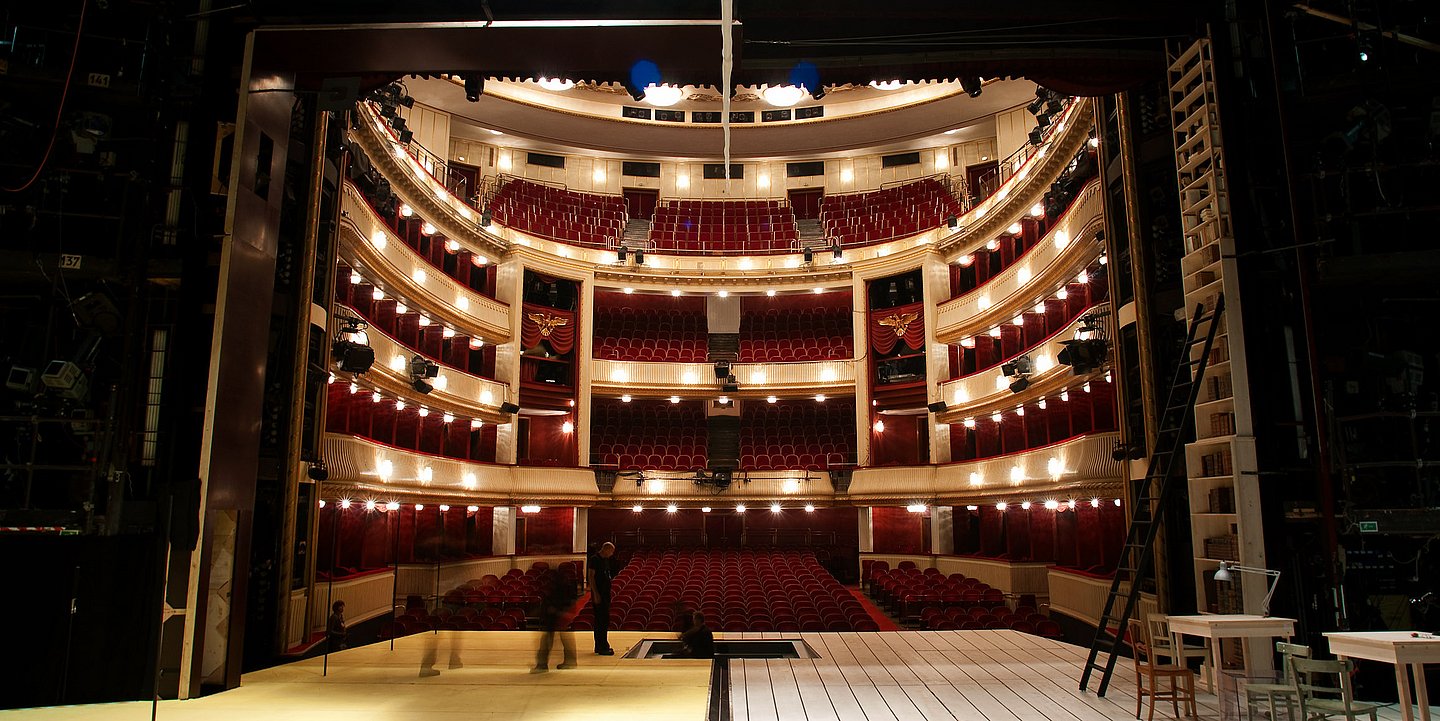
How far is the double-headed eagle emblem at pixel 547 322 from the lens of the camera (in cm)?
2629

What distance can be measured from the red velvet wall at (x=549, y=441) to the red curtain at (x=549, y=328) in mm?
2312

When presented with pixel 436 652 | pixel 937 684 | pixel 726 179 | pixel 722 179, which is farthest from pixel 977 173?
pixel 436 652

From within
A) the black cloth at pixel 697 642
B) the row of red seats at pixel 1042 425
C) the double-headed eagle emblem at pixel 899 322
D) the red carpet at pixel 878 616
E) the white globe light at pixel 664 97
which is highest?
the white globe light at pixel 664 97

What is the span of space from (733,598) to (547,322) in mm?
13363

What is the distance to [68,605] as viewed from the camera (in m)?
7.76

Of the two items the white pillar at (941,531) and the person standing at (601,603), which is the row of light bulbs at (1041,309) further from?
the person standing at (601,603)

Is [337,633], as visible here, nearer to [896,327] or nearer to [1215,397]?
[1215,397]

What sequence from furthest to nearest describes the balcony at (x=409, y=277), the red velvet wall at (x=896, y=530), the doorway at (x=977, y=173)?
the doorway at (x=977, y=173), the red velvet wall at (x=896, y=530), the balcony at (x=409, y=277)

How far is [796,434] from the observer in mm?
28766

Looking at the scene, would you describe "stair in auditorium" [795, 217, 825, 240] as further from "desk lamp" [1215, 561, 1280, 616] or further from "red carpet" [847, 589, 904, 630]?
"desk lamp" [1215, 561, 1280, 616]

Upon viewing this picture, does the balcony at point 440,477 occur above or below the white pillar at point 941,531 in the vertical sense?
above

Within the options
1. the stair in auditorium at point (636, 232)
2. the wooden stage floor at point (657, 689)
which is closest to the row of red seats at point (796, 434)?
the stair in auditorium at point (636, 232)

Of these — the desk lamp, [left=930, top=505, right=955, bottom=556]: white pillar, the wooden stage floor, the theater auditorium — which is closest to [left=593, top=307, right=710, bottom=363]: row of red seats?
[left=930, top=505, right=955, bottom=556]: white pillar

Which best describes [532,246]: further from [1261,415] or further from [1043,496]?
[1261,415]
